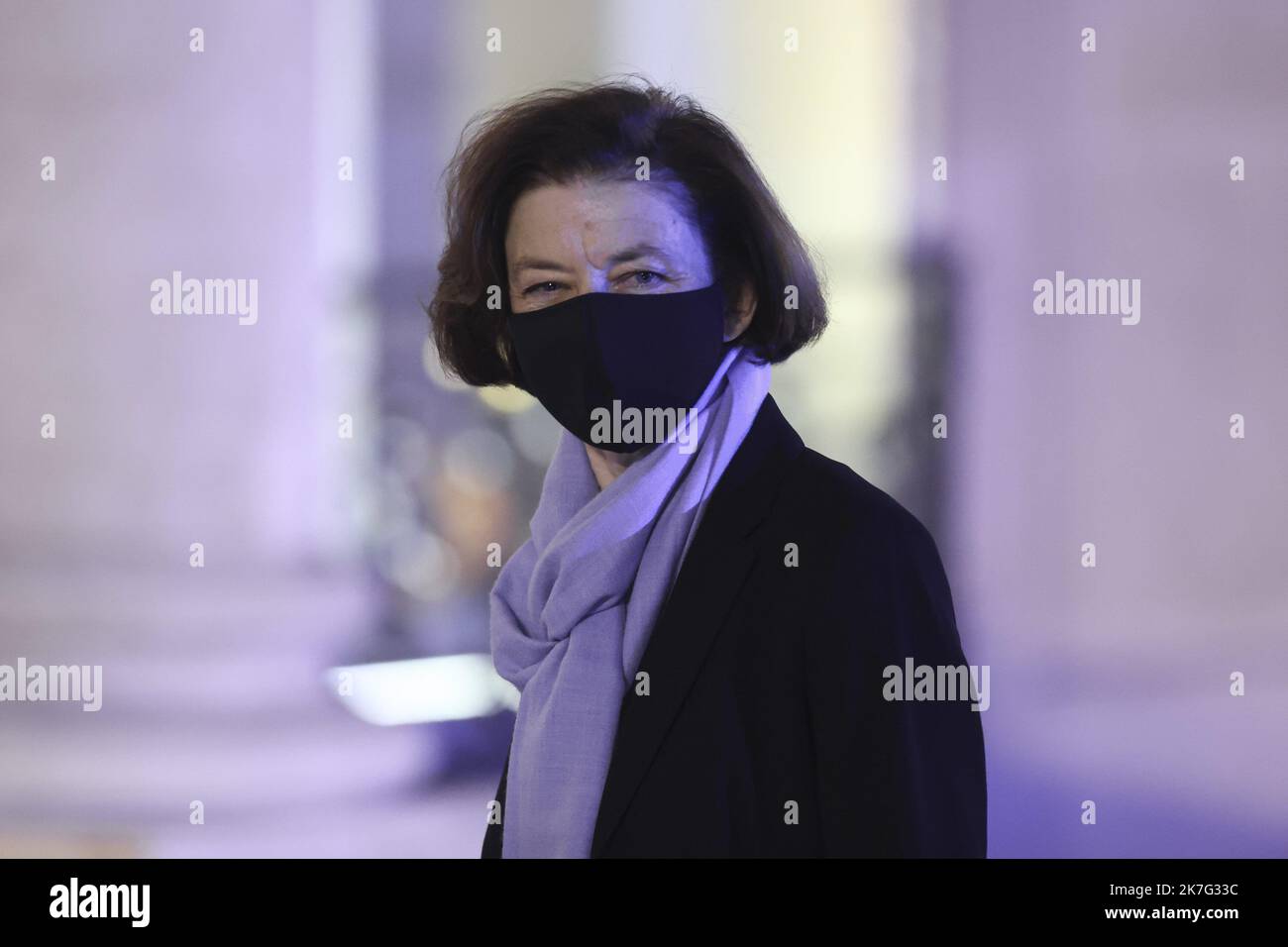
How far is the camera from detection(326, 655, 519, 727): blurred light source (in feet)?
6.89

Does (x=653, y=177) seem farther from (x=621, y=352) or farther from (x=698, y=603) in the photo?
(x=698, y=603)

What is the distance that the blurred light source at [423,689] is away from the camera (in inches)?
82.7

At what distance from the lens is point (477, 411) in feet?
6.87

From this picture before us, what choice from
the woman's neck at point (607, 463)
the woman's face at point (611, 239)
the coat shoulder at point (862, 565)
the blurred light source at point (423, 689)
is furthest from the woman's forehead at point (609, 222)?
the blurred light source at point (423, 689)

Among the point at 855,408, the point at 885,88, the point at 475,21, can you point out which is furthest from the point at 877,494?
the point at 475,21

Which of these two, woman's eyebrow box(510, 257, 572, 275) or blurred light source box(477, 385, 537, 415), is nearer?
woman's eyebrow box(510, 257, 572, 275)

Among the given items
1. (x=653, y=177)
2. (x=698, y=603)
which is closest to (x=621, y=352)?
(x=653, y=177)

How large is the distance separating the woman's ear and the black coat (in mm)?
253

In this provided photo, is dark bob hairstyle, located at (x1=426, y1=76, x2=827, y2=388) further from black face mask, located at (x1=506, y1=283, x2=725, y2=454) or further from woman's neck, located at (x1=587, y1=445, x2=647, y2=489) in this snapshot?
woman's neck, located at (x1=587, y1=445, x2=647, y2=489)

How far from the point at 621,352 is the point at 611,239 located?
0.17m

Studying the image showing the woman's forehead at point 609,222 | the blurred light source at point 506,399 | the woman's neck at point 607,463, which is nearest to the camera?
the woman's forehead at point 609,222

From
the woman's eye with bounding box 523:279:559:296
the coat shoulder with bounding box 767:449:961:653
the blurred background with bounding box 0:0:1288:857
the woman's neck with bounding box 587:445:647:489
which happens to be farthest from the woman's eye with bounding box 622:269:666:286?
the blurred background with bounding box 0:0:1288:857

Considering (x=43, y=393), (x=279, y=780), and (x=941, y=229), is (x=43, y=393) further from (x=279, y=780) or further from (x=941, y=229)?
(x=941, y=229)

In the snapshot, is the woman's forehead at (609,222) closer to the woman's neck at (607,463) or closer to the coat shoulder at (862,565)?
the woman's neck at (607,463)
